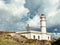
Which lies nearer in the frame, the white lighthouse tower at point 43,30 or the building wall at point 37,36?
the building wall at point 37,36

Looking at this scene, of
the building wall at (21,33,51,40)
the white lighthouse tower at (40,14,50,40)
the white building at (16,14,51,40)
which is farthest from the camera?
the white lighthouse tower at (40,14,50,40)

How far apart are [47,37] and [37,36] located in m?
4.84

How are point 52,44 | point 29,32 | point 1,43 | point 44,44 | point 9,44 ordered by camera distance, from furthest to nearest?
point 29,32 < point 52,44 < point 44,44 < point 9,44 < point 1,43

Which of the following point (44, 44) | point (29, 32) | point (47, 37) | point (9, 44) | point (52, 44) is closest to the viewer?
point (9, 44)

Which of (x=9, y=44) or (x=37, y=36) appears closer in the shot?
(x=9, y=44)

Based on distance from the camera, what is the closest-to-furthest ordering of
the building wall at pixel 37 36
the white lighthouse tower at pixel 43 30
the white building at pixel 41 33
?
the building wall at pixel 37 36, the white building at pixel 41 33, the white lighthouse tower at pixel 43 30

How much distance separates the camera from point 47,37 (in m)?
86.3

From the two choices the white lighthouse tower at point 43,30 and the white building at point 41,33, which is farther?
the white lighthouse tower at point 43,30

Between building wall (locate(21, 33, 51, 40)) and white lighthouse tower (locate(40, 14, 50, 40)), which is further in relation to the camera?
white lighthouse tower (locate(40, 14, 50, 40))

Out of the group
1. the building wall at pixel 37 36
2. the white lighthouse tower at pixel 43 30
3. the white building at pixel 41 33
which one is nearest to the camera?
the building wall at pixel 37 36

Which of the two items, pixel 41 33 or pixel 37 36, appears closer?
pixel 37 36

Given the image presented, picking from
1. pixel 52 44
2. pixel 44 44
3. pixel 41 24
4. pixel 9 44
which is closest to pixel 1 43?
pixel 9 44

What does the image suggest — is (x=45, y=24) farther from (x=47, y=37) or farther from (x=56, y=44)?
(x=56, y=44)

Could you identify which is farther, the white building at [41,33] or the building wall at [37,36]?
the white building at [41,33]
